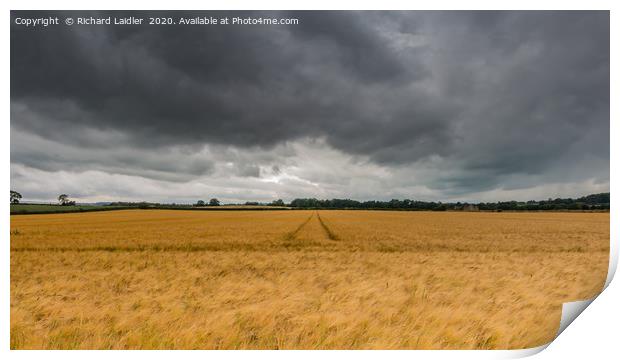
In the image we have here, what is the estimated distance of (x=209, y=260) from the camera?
473 inches

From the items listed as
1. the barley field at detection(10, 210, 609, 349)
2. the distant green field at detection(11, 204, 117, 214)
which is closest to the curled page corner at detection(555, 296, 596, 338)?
the barley field at detection(10, 210, 609, 349)

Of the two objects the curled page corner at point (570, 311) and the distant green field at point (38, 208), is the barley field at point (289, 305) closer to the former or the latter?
the curled page corner at point (570, 311)

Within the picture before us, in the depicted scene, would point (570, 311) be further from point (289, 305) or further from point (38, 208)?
point (38, 208)

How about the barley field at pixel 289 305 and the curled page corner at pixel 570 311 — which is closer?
the barley field at pixel 289 305

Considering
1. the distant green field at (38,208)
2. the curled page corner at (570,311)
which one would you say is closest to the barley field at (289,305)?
the curled page corner at (570,311)

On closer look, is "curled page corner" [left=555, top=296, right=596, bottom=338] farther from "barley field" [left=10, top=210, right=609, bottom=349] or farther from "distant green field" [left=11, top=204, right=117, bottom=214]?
"distant green field" [left=11, top=204, right=117, bottom=214]

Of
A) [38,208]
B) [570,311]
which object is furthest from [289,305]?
[38,208]

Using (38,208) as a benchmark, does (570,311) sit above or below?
below

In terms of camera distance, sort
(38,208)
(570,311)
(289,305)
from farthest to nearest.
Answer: (38,208) < (570,311) < (289,305)

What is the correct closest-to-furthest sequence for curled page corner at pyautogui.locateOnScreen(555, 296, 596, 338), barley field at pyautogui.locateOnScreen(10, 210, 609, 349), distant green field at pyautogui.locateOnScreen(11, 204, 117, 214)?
barley field at pyautogui.locateOnScreen(10, 210, 609, 349), curled page corner at pyautogui.locateOnScreen(555, 296, 596, 338), distant green field at pyautogui.locateOnScreen(11, 204, 117, 214)

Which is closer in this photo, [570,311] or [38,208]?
[570,311]

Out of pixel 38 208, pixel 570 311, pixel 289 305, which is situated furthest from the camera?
pixel 38 208

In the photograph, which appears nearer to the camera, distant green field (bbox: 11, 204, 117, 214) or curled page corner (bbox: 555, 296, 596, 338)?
curled page corner (bbox: 555, 296, 596, 338)
